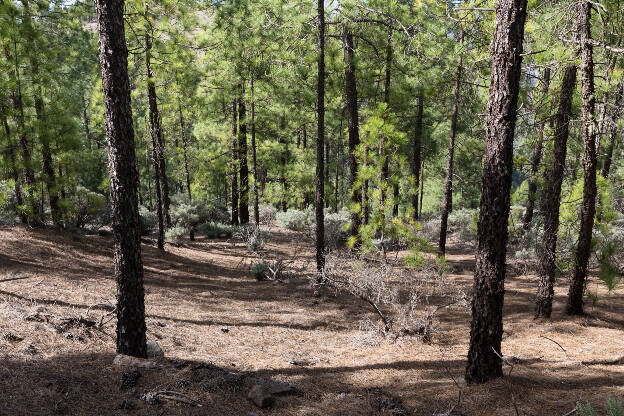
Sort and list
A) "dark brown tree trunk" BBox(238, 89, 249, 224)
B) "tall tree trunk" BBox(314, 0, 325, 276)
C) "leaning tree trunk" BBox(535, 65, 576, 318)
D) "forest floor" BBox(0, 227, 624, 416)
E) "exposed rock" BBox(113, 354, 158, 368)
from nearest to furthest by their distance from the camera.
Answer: "forest floor" BBox(0, 227, 624, 416) → "exposed rock" BBox(113, 354, 158, 368) → "leaning tree trunk" BBox(535, 65, 576, 318) → "tall tree trunk" BBox(314, 0, 325, 276) → "dark brown tree trunk" BBox(238, 89, 249, 224)

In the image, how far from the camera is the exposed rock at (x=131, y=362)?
4.76 m

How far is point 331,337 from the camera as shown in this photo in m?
7.62

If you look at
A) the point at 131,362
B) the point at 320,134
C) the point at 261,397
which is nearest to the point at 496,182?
the point at 261,397

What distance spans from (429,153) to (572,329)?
1868cm

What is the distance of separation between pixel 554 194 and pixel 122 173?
7.37 meters

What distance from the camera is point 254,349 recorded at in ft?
22.2

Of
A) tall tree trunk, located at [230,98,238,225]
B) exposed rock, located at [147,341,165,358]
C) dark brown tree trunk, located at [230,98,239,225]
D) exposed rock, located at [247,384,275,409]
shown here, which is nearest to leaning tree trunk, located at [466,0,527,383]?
exposed rock, located at [247,384,275,409]

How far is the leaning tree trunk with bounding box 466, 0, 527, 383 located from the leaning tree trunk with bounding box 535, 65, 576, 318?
3438 millimetres

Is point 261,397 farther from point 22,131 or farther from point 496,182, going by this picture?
point 22,131

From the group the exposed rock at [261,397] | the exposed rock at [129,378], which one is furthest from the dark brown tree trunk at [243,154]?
the exposed rock at [261,397]

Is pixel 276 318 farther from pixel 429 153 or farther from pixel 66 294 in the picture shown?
pixel 429 153

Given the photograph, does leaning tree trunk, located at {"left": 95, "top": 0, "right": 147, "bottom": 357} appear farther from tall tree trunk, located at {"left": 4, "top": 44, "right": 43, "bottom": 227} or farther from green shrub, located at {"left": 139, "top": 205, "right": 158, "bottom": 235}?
green shrub, located at {"left": 139, "top": 205, "right": 158, "bottom": 235}

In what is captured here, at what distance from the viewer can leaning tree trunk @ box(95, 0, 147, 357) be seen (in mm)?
4492

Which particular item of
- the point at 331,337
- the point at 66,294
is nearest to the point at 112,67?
the point at 66,294
